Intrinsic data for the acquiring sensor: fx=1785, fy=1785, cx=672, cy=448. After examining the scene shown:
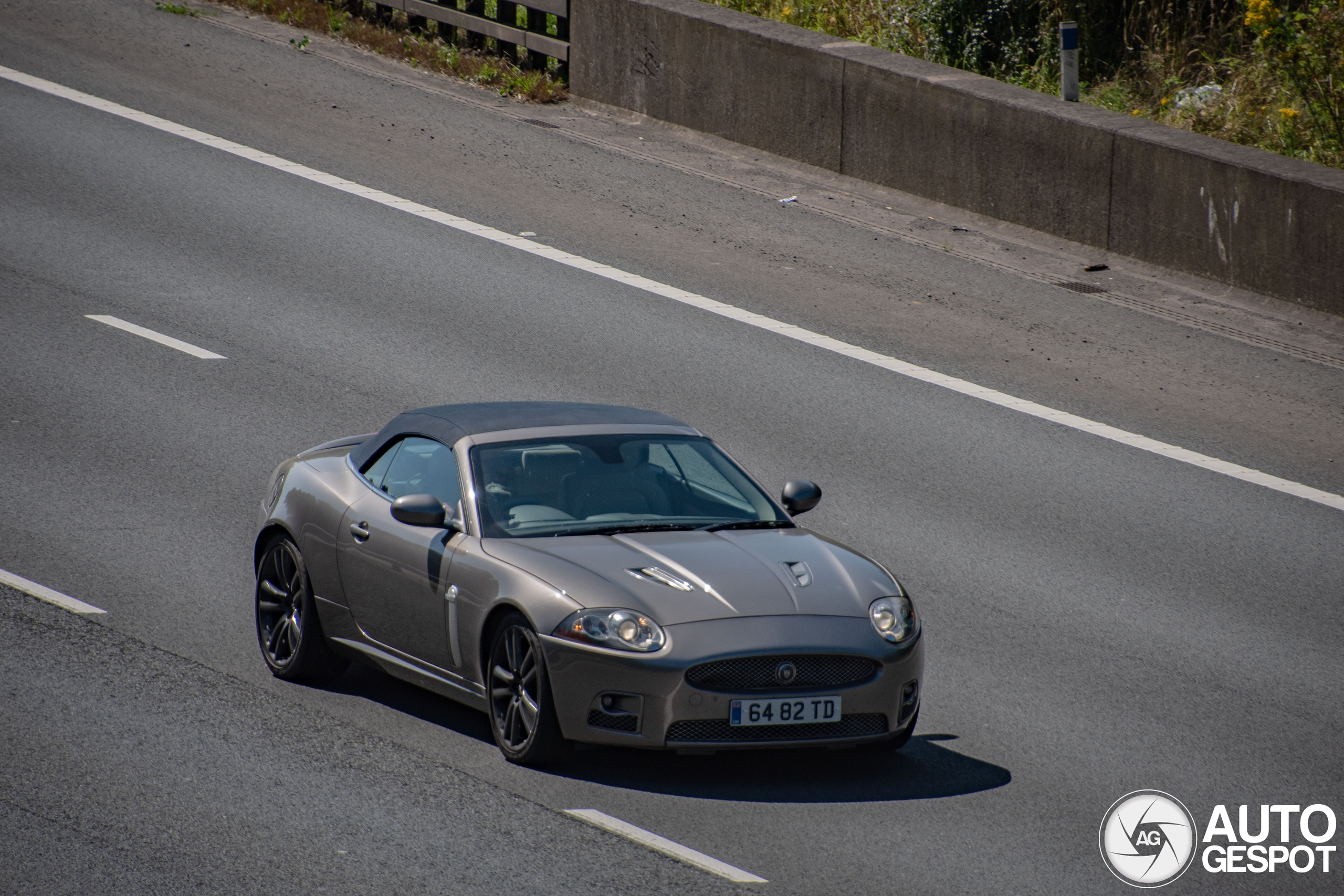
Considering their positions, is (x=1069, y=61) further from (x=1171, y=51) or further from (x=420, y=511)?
(x=420, y=511)

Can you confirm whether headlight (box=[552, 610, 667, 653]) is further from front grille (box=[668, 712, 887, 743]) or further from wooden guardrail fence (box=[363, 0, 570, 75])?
wooden guardrail fence (box=[363, 0, 570, 75])

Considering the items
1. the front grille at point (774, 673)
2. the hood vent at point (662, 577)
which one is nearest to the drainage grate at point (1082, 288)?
the front grille at point (774, 673)

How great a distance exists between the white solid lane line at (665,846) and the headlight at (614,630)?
0.65m

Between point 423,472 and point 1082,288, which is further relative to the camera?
point 1082,288

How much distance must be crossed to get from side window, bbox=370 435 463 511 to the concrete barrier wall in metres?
8.62

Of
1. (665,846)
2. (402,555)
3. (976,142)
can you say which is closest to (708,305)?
(976,142)

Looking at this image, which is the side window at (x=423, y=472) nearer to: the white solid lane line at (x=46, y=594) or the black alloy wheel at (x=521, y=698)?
the black alloy wheel at (x=521, y=698)

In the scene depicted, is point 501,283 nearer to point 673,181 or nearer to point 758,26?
point 673,181

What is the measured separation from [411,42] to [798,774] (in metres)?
15.1

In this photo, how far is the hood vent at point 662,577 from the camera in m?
7.18

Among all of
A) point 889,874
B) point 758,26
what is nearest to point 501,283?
point 758,26

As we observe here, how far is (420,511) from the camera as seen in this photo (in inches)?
302

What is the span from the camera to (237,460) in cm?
1144

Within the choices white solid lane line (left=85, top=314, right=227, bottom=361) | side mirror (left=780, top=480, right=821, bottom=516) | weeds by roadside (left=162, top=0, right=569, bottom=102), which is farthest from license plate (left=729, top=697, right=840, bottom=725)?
weeds by roadside (left=162, top=0, right=569, bottom=102)
